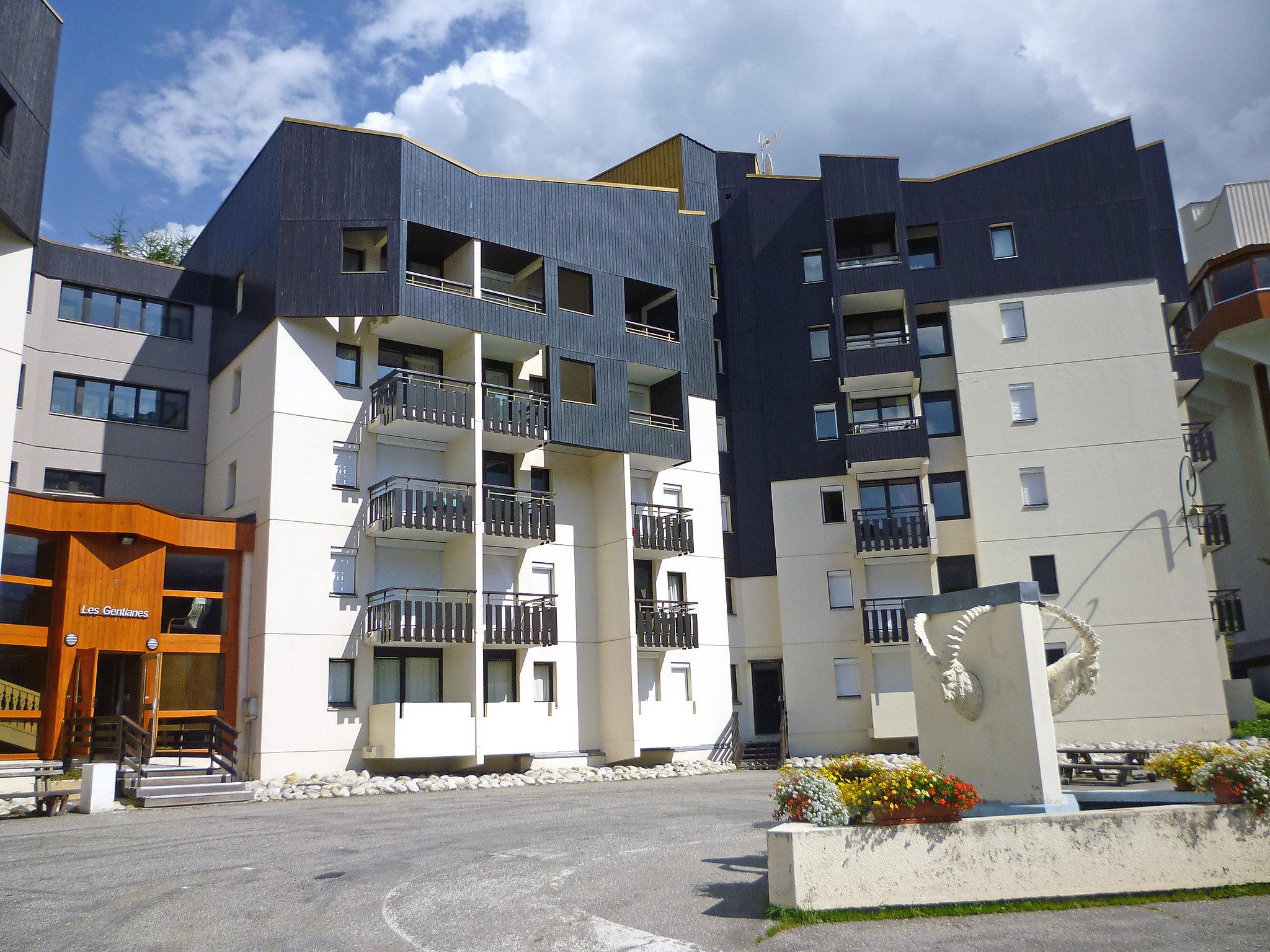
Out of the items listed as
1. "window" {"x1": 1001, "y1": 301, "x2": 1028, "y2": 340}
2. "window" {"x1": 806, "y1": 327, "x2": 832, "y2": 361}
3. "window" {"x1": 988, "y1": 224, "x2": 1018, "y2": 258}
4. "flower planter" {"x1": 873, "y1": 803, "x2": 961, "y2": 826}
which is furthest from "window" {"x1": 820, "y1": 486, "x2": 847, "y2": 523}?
"flower planter" {"x1": 873, "y1": 803, "x2": 961, "y2": 826}

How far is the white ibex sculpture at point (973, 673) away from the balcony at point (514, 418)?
16.5 meters

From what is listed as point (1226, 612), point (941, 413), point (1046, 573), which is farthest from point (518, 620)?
point (1226, 612)

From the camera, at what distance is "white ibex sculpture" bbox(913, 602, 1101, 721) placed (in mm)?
12438

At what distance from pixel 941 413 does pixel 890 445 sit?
2681 millimetres

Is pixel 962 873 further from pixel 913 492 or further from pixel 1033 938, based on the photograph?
pixel 913 492

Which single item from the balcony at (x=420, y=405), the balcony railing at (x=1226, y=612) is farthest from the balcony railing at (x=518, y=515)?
the balcony railing at (x=1226, y=612)

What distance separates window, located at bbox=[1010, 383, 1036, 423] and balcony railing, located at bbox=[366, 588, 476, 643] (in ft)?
→ 59.0

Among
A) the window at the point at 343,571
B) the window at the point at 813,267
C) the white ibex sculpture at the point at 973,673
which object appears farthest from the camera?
the window at the point at 813,267

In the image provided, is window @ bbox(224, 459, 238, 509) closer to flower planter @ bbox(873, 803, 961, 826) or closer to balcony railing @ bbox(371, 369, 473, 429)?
balcony railing @ bbox(371, 369, 473, 429)

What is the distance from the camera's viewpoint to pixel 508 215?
1156 inches

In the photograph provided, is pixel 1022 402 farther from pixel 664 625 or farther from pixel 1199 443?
pixel 664 625

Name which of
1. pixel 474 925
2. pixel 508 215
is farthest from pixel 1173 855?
→ pixel 508 215

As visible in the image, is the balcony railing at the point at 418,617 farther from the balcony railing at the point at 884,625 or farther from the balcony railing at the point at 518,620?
the balcony railing at the point at 884,625

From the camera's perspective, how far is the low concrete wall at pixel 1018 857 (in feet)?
31.6
